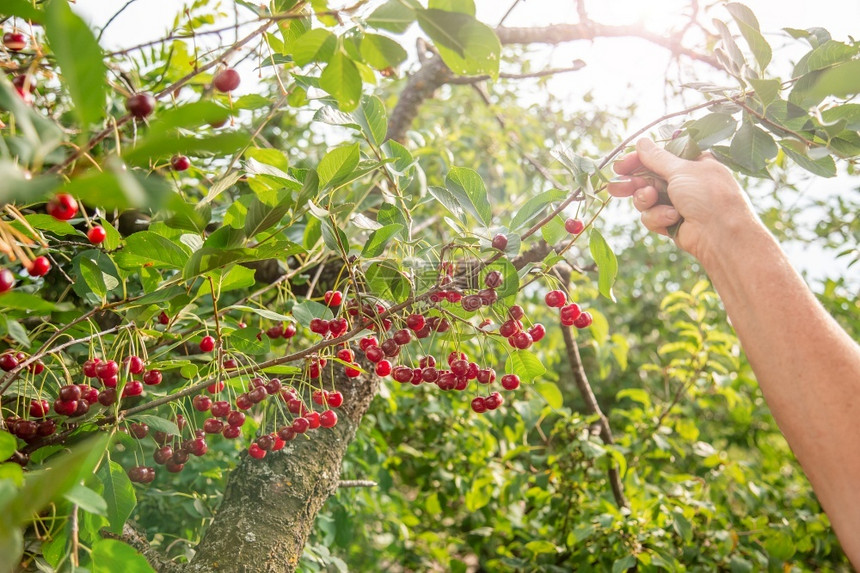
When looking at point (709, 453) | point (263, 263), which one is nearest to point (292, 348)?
point (263, 263)

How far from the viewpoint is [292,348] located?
6.45 feet

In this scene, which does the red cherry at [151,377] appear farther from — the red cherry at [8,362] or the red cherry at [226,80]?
the red cherry at [226,80]

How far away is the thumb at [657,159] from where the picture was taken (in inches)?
43.8

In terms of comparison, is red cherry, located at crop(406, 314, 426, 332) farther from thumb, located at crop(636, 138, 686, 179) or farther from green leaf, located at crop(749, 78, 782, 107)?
green leaf, located at crop(749, 78, 782, 107)

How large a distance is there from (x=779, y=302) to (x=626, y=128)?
2.95 metres

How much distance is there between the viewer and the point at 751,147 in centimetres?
101

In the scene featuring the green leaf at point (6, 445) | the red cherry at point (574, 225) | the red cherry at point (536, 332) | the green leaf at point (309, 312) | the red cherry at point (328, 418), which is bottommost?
the green leaf at point (6, 445)

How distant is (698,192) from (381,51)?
25.4 inches

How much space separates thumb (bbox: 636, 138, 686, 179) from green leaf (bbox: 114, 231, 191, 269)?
2.64 ft

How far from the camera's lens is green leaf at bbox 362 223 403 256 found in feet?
3.08

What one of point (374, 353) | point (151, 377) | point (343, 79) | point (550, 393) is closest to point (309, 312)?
point (374, 353)

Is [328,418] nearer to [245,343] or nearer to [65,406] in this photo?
[245,343]

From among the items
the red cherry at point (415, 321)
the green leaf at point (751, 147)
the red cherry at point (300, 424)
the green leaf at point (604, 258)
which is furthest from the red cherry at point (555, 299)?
the red cherry at point (300, 424)

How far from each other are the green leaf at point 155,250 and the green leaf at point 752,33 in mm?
937
